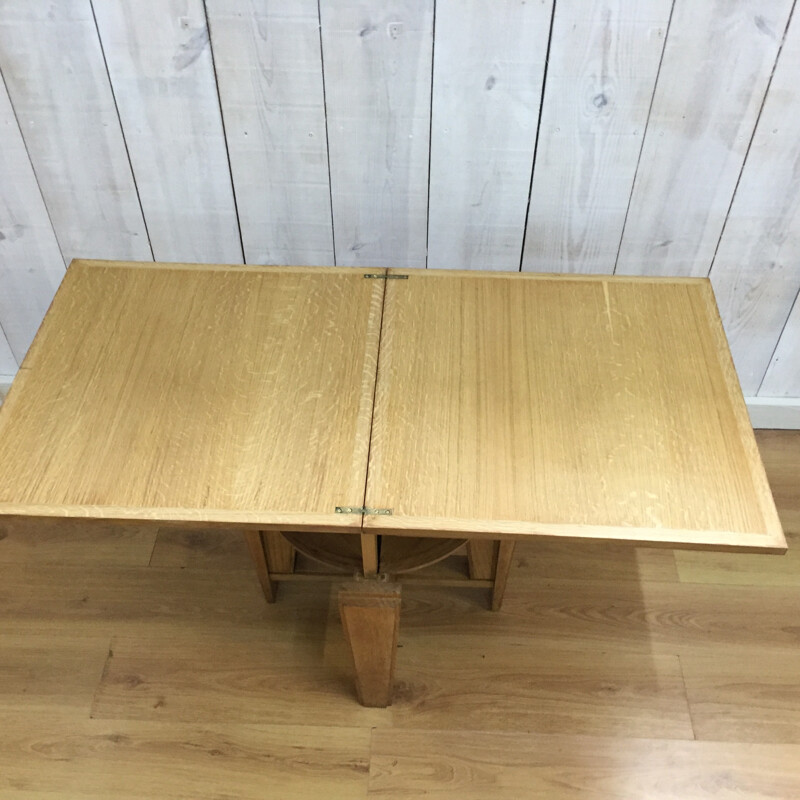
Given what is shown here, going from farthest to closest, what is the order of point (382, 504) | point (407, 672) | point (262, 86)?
1. point (407, 672)
2. point (262, 86)
3. point (382, 504)

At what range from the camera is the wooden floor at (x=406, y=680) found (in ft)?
4.83

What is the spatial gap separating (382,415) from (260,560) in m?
0.56

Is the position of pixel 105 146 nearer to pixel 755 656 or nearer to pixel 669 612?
pixel 669 612

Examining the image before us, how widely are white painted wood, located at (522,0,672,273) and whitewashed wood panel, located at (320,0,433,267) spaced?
0.77ft

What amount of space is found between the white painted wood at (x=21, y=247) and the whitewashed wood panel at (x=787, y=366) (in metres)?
1.70

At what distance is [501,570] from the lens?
5.15ft

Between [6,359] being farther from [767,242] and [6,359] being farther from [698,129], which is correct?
[767,242]

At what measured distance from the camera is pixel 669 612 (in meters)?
1.71

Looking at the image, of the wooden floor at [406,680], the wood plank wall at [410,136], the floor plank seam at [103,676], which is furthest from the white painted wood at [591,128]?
the floor plank seam at [103,676]

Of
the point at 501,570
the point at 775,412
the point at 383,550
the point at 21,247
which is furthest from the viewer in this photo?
the point at 775,412

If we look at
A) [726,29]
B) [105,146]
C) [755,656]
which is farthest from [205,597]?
[726,29]

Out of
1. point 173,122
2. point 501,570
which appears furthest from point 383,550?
point 173,122

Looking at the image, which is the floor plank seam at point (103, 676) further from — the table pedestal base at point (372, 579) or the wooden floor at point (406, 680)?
the table pedestal base at point (372, 579)

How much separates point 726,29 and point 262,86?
0.83 m
